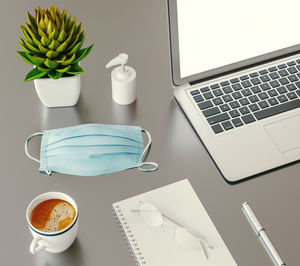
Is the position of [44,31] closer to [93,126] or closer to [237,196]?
[93,126]

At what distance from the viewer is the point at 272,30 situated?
117 cm

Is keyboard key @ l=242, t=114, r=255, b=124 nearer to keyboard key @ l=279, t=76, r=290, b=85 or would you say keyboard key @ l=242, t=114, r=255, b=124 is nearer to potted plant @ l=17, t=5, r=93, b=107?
keyboard key @ l=279, t=76, r=290, b=85

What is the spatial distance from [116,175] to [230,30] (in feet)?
1.33

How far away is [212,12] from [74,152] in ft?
1.36

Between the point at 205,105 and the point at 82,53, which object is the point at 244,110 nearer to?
the point at 205,105

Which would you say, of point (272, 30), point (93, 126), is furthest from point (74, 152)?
point (272, 30)

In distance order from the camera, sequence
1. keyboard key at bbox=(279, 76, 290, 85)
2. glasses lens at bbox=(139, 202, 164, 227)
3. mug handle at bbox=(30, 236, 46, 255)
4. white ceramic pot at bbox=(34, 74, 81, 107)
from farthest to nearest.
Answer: keyboard key at bbox=(279, 76, 290, 85)
white ceramic pot at bbox=(34, 74, 81, 107)
glasses lens at bbox=(139, 202, 164, 227)
mug handle at bbox=(30, 236, 46, 255)

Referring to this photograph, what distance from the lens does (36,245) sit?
Result: 0.88 meters

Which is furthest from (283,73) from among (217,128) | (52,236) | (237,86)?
(52,236)

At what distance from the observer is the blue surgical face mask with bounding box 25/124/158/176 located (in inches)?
41.7

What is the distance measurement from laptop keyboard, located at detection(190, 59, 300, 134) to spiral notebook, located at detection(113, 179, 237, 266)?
0.18 metres

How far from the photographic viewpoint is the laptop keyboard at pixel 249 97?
1.13 metres

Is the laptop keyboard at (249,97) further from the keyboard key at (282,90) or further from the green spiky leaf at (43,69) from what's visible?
the green spiky leaf at (43,69)

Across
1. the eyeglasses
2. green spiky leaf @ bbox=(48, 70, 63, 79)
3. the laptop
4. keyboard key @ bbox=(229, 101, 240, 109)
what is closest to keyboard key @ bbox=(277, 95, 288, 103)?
the laptop
